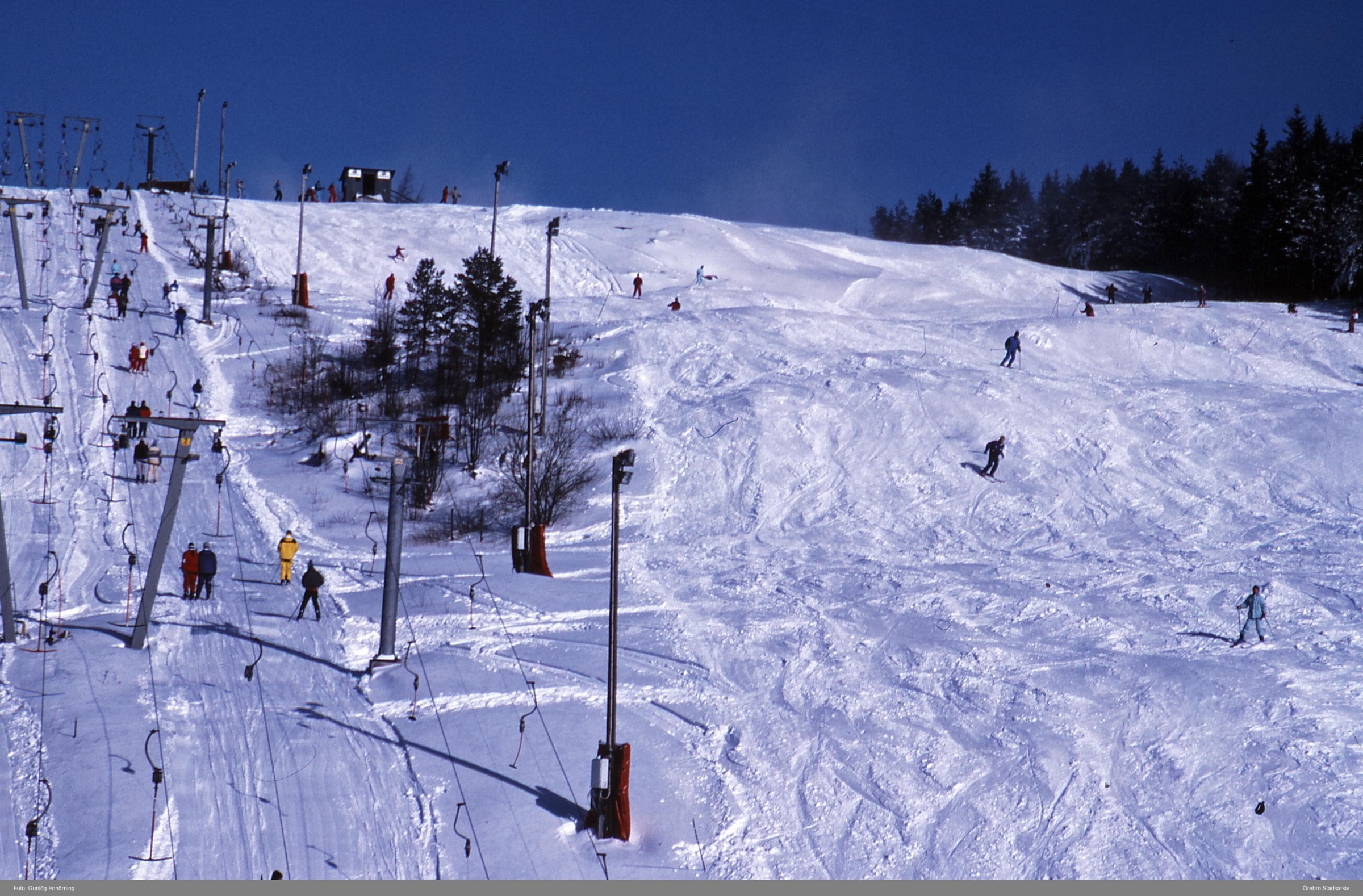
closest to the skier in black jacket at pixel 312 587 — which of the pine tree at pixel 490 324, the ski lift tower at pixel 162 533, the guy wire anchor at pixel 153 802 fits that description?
the ski lift tower at pixel 162 533

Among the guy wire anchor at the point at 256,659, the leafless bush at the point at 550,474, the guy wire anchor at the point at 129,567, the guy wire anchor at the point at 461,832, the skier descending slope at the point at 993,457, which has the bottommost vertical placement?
the guy wire anchor at the point at 461,832

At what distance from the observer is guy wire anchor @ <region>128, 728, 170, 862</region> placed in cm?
1156

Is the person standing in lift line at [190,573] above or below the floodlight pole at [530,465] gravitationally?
below

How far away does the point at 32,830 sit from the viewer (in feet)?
37.1

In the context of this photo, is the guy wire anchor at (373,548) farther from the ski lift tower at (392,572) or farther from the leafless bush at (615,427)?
the leafless bush at (615,427)

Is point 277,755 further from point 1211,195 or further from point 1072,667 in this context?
point 1211,195

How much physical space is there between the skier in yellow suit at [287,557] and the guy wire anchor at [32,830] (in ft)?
29.3

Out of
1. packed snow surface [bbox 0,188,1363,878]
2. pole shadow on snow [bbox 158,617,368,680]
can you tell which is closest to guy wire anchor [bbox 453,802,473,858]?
packed snow surface [bbox 0,188,1363,878]

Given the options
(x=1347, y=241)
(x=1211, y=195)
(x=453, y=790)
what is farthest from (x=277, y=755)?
(x=1211, y=195)

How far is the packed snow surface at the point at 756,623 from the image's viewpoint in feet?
42.7

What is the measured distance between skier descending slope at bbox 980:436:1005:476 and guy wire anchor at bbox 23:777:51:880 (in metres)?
22.8

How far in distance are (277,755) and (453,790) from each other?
Answer: 2.42 metres

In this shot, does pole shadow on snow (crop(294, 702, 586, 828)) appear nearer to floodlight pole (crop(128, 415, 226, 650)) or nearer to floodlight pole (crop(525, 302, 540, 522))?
floodlight pole (crop(128, 415, 226, 650))

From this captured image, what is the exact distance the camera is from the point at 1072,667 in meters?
17.8
